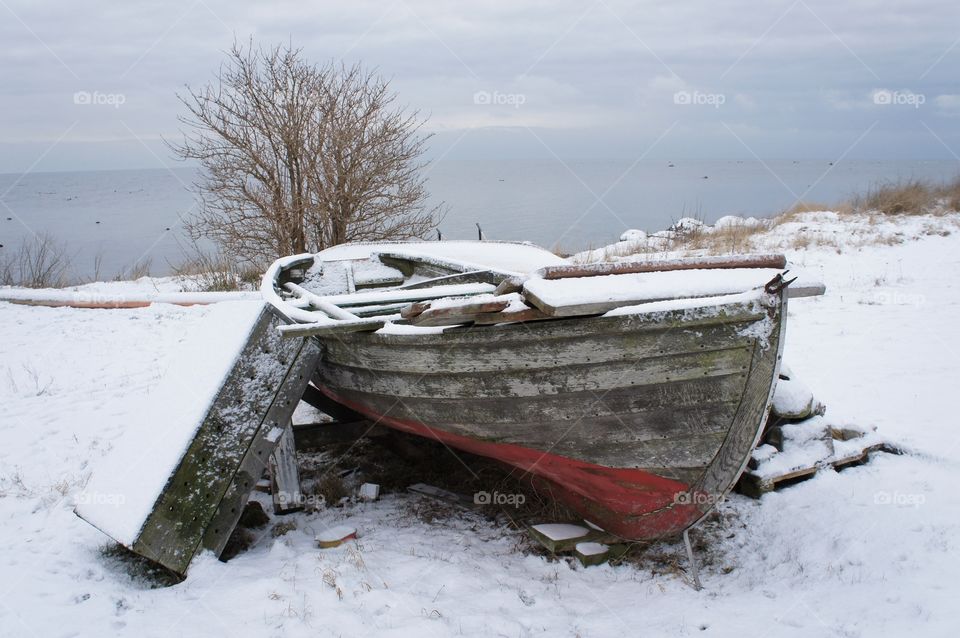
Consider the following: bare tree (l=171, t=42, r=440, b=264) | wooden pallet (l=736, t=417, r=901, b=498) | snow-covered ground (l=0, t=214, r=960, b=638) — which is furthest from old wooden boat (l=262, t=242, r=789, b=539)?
bare tree (l=171, t=42, r=440, b=264)

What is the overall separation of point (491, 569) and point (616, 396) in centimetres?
117

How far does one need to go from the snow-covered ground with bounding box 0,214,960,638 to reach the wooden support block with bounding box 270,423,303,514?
6.7 inches

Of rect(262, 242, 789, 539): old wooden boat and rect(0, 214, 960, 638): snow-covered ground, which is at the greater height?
rect(262, 242, 789, 539): old wooden boat

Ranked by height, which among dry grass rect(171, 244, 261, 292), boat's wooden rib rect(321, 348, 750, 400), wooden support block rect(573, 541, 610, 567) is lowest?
wooden support block rect(573, 541, 610, 567)

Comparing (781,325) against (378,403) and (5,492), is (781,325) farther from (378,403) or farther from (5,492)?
(5,492)

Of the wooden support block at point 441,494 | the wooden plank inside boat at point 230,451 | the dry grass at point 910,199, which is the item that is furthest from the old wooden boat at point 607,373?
the dry grass at point 910,199

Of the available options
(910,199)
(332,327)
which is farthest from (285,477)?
(910,199)

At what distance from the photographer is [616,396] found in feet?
10.7

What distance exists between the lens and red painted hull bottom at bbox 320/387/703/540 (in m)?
Result: 3.45

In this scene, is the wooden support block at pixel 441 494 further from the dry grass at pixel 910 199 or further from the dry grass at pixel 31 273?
the dry grass at pixel 910 199

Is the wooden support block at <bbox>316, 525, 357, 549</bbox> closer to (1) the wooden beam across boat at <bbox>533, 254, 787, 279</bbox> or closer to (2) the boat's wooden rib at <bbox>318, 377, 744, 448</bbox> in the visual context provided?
(2) the boat's wooden rib at <bbox>318, 377, 744, 448</bbox>

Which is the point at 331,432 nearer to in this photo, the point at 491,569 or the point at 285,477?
the point at 285,477

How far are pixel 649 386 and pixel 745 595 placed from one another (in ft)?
3.79

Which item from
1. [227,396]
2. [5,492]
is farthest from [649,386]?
[5,492]
